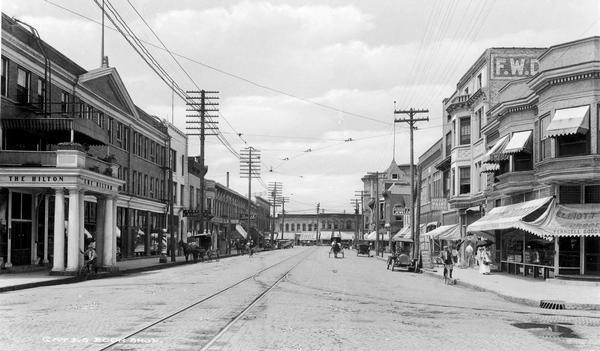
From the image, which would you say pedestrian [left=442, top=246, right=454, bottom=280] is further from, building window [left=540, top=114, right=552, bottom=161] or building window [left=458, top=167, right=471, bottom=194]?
building window [left=458, top=167, right=471, bottom=194]

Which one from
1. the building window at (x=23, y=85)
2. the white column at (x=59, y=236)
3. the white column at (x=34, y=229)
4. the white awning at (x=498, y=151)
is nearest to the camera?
the white column at (x=59, y=236)

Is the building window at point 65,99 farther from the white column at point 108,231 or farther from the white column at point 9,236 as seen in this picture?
the white column at point 9,236

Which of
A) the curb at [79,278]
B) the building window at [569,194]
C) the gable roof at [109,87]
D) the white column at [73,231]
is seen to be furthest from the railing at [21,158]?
the building window at [569,194]

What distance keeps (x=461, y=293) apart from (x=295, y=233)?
15022 cm

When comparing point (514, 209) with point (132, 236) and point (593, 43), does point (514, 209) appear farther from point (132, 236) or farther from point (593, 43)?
point (132, 236)

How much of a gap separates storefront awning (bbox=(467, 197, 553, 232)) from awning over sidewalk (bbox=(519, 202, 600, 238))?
2.28ft

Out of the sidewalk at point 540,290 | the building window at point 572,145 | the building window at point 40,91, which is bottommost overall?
the sidewalk at point 540,290

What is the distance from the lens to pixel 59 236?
27781 millimetres

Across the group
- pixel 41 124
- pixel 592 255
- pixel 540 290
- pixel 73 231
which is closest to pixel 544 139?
pixel 592 255

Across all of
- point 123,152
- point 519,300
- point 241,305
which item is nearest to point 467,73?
point 123,152

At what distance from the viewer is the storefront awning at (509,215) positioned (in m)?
27.9

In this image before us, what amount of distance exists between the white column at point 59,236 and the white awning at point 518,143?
19428mm

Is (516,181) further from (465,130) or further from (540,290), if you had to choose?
(465,130)

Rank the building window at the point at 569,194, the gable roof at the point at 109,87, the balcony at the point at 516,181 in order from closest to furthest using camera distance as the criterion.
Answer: the building window at the point at 569,194
the balcony at the point at 516,181
the gable roof at the point at 109,87
